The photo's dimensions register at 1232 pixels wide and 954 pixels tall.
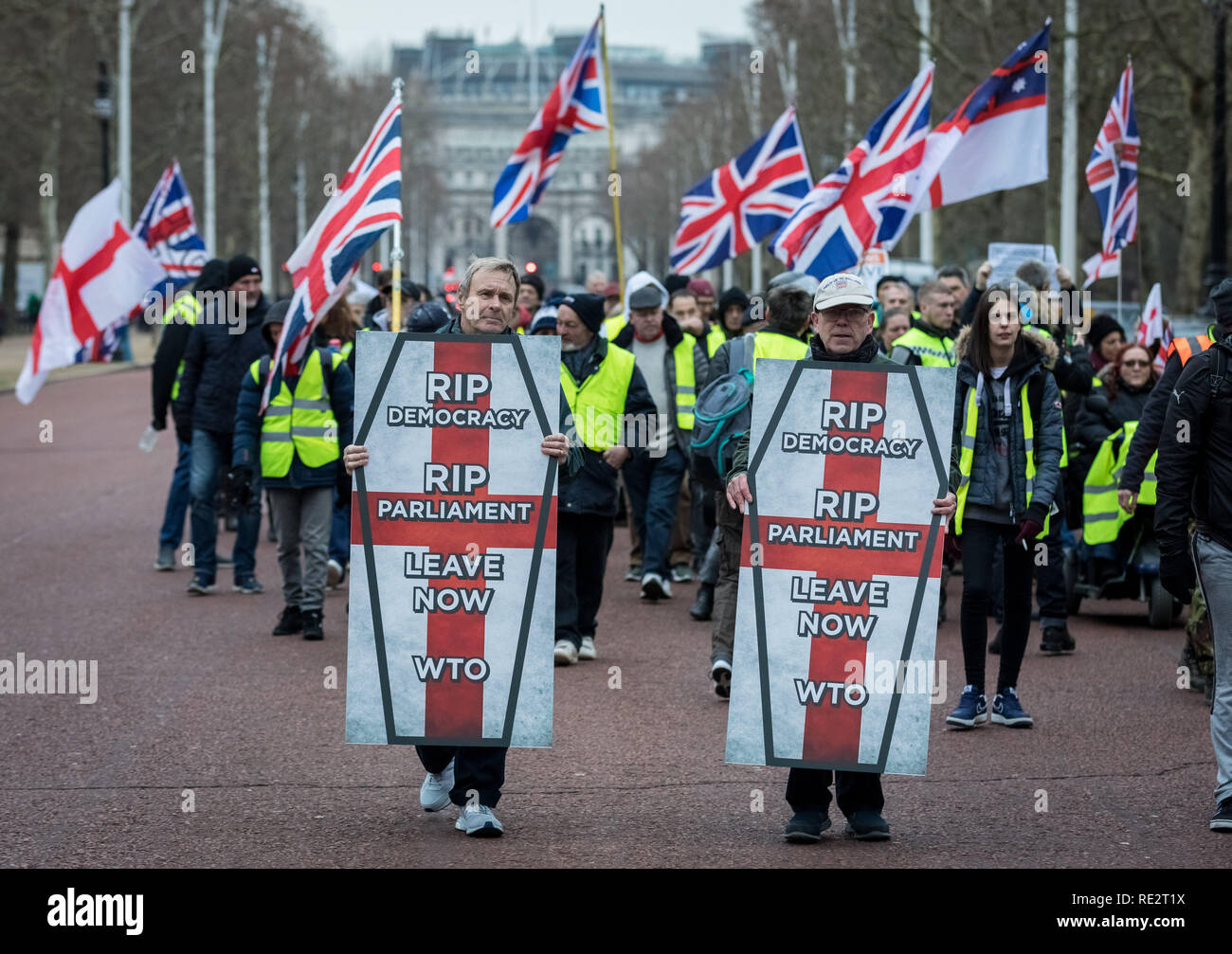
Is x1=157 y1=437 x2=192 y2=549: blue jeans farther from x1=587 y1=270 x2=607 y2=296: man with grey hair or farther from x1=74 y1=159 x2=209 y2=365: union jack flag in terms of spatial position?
x1=587 y1=270 x2=607 y2=296: man with grey hair

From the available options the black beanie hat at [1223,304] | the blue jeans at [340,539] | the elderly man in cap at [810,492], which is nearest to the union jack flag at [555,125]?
the blue jeans at [340,539]

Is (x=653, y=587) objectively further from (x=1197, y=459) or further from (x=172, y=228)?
(x=172, y=228)

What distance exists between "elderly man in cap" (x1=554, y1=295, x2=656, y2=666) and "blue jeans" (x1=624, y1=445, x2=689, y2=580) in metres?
1.94

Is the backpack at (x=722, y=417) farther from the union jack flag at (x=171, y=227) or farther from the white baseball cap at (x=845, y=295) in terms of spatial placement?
the union jack flag at (x=171, y=227)

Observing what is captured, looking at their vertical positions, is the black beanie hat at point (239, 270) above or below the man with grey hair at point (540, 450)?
above

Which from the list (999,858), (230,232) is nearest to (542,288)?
(999,858)

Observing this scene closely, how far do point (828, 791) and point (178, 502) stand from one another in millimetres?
7521

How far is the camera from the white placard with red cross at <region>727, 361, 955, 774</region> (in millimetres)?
6016

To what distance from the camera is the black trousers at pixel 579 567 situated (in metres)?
9.45

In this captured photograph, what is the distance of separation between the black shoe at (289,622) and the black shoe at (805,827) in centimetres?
478

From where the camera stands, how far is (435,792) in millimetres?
6402

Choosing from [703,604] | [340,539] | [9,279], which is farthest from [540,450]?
[9,279]

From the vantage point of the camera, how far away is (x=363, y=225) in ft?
24.6

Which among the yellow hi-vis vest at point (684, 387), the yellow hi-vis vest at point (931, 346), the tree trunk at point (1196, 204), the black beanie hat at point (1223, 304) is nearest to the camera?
the black beanie hat at point (1223, 304)
